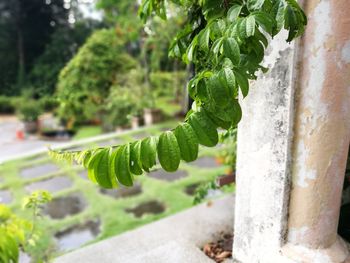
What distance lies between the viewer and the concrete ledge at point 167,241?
1854 mm

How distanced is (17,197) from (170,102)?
6659mm

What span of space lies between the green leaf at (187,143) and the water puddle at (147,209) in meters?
2.61

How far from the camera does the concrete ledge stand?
6.08 ft

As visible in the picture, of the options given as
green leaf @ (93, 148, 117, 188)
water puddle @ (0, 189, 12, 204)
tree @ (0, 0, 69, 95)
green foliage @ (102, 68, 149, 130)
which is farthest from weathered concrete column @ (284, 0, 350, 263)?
tree @ (0, 0, 69, 95)

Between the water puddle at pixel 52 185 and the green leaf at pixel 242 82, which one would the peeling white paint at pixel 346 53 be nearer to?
the green leaf at pixel 242 82

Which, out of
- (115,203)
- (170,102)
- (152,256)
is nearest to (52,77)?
(170,102)

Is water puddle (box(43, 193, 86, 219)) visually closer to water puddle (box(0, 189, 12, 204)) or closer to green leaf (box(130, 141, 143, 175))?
water puddle (box(0, 189, 12, 204))

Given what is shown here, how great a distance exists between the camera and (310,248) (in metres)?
1.39

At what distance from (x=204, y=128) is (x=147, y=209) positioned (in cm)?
273

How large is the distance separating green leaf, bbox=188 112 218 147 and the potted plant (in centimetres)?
849

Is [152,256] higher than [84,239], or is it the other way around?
[152,256]

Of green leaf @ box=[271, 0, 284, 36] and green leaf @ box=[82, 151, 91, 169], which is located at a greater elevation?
green leaf @ box=[271, 0, 284, 36]

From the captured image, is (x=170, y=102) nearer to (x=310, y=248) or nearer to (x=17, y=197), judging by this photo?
(x=17, y=197)

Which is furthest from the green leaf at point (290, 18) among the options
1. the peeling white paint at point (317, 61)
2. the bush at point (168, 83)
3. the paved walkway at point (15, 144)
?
the bush at point (168, 83)
